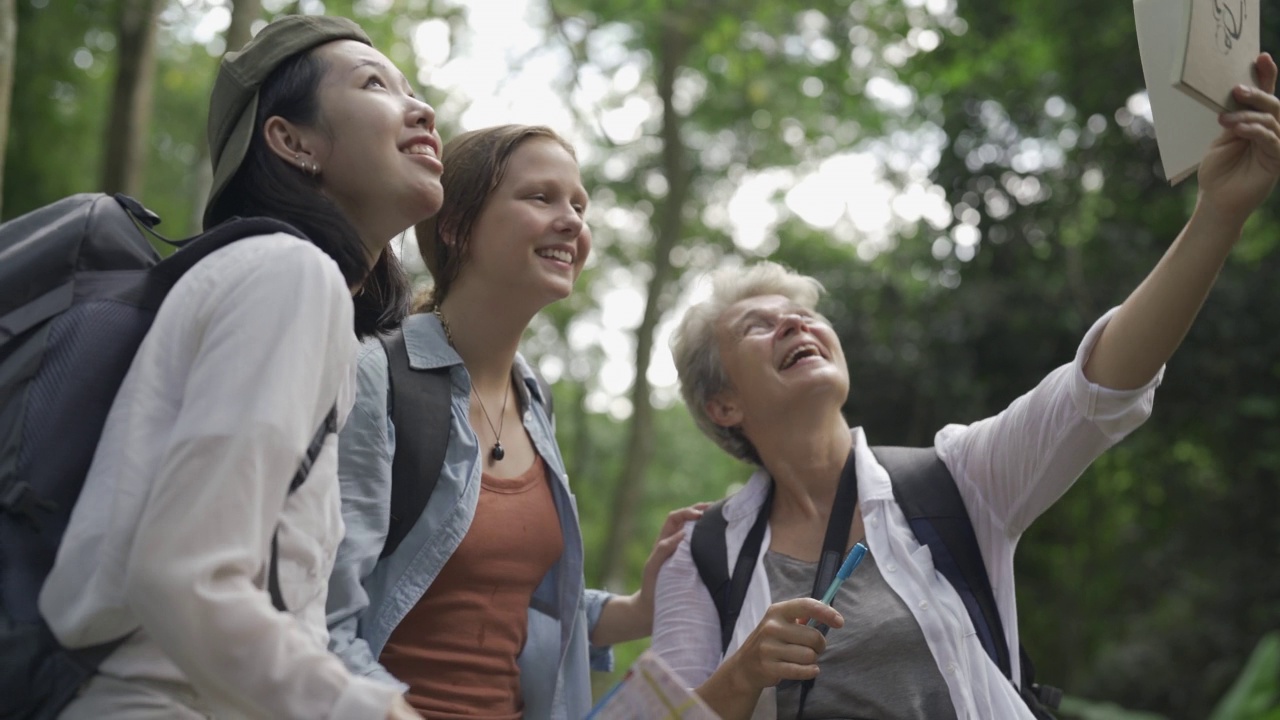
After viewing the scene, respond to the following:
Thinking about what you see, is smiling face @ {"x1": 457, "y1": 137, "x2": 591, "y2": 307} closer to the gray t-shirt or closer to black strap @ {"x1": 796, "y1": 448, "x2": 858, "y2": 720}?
black strap @ {"x1": 796, "y1": 448, "x2": 858, "y2": 720}

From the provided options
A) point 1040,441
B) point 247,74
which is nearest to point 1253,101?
point 1040,441

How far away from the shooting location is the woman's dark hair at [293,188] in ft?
6.36

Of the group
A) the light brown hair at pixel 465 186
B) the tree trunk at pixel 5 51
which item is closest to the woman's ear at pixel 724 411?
the light brown hair at pixel 465 186

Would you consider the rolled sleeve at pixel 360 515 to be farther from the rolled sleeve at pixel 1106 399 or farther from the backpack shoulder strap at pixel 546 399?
the rolled sleeve at pixel 1106 399

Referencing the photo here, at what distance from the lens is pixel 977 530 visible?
2.92 metres

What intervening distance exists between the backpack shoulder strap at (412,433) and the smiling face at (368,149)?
566mm

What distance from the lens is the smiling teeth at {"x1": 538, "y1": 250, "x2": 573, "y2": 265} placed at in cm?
297

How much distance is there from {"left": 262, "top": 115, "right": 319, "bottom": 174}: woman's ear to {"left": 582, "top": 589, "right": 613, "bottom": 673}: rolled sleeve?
162 cm

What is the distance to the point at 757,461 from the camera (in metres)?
3.63

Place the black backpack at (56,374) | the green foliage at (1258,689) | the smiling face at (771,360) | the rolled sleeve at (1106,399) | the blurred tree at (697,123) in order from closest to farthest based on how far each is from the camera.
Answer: the black backpack at (56,374) < the rolled sleeve at (1106,399) < the smiling face at (771,360) < the green foliage at (1258,689) < the blurred tree at (697,123)

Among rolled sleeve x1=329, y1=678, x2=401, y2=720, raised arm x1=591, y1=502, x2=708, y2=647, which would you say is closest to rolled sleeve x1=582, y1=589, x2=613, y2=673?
raised arm x1=591, y1=502, x2=708, y2=647

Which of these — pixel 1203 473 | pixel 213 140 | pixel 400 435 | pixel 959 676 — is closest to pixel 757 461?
pixel 959 676

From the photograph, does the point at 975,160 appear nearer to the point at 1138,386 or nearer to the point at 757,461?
the point at 757,461

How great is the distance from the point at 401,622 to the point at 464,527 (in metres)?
0.25
